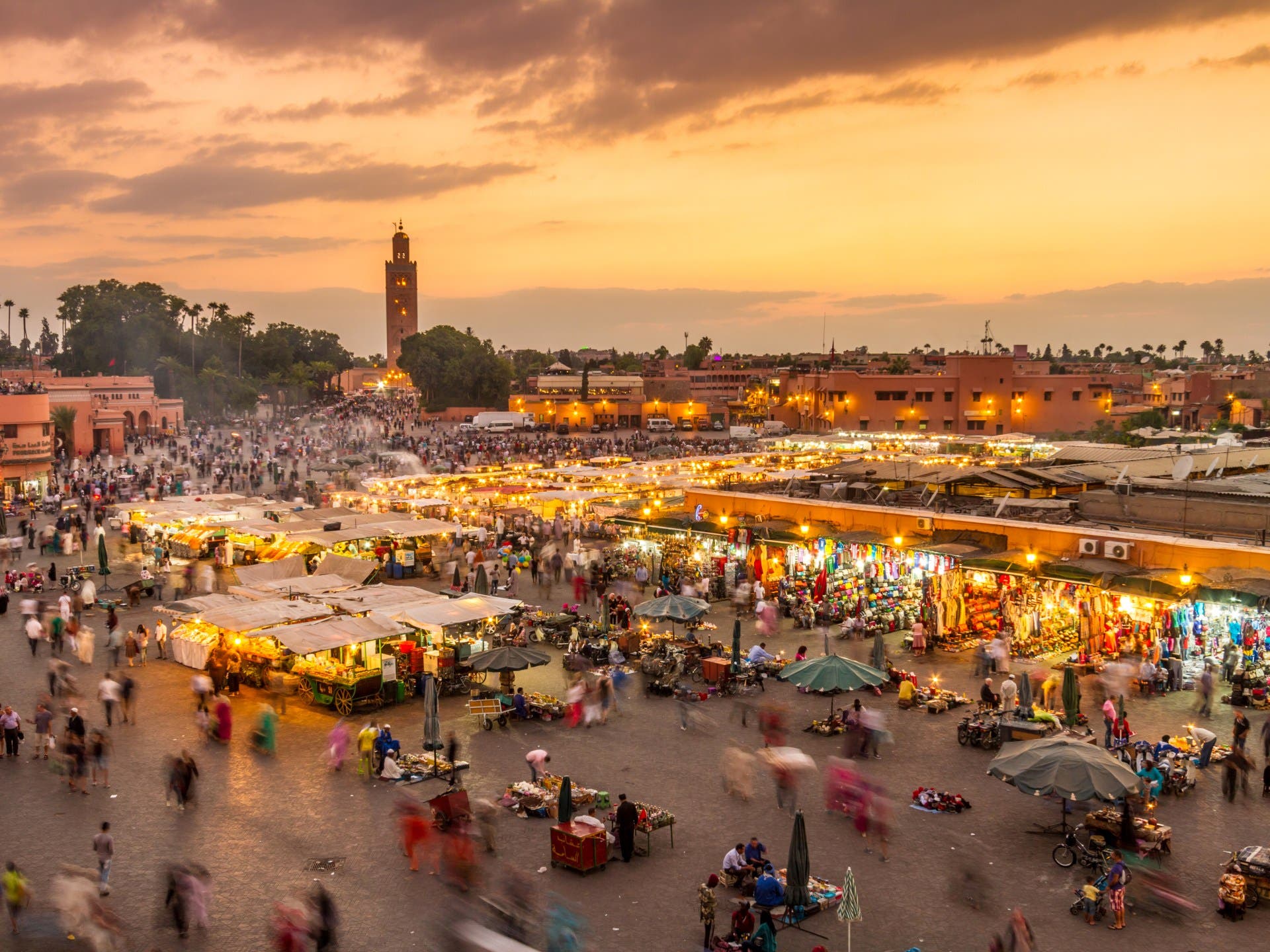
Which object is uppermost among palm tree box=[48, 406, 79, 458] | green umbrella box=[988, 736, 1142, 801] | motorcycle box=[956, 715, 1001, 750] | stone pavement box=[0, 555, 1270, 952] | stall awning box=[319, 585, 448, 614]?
palm tree box=[48, 406, 79, 458]

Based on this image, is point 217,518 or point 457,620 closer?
point 457,620

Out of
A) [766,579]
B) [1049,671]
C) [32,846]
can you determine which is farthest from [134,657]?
[1049,671]

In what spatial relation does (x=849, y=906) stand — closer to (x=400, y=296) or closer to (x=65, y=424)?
(x=65, y=424)

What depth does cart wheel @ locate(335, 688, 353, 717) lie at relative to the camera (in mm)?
16234

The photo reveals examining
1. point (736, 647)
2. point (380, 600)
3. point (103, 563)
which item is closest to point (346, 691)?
point (380, 600)

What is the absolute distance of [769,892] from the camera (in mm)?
9773

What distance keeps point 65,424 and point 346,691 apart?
52.0 meters

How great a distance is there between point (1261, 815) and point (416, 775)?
996 cm

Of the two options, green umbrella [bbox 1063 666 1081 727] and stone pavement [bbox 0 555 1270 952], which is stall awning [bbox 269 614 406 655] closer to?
stone pavement [bbox 0 555 1270 952]

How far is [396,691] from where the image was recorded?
1697 centimetres

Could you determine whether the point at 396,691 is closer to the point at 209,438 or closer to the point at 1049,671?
the point at 1049,671

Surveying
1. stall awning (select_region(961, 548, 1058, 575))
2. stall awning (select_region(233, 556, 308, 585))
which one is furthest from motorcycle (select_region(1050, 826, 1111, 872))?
stall awning (select_region(233, 556, 308, 585))

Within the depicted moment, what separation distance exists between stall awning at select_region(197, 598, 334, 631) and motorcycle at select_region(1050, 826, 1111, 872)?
12.6m

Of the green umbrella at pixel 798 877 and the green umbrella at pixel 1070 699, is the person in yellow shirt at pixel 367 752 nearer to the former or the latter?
the green umbrella at pixel 798 877
